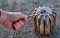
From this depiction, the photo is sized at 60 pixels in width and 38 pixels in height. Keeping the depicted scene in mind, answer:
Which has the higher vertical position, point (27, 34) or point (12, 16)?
point (12, 16)

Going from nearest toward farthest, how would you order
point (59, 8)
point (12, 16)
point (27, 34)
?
point (12, 16)
point (27, 34)
point (59, 8)

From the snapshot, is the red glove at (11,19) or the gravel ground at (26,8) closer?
the red glove at (11,19)

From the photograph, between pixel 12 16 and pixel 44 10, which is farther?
pixel 44 10

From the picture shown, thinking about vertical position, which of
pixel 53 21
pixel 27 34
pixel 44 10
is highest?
pixel 44 10

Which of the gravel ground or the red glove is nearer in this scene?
the red glove

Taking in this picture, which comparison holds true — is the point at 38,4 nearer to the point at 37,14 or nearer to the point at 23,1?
the point at 23,1

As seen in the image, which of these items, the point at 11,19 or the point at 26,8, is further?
the point at 26,8

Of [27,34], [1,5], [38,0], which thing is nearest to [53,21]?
[27,34]

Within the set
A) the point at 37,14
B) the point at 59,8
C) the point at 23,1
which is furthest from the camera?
the point at 23,1
